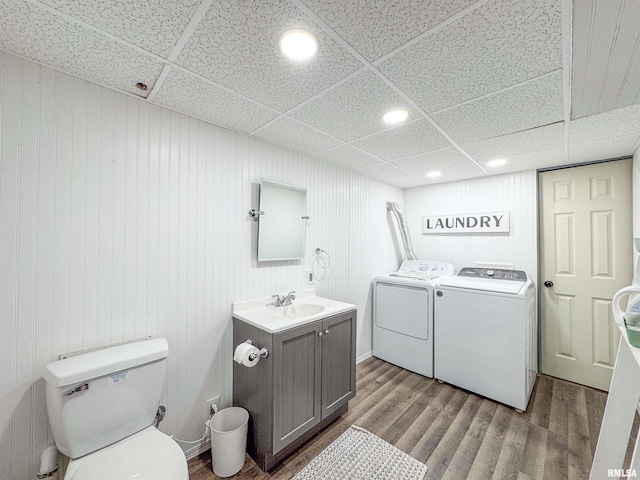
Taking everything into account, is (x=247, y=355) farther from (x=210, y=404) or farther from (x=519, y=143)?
(x=519, y=143)

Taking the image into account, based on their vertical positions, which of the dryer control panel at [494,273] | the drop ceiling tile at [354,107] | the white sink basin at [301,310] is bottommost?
the white sink basin at [301,310]

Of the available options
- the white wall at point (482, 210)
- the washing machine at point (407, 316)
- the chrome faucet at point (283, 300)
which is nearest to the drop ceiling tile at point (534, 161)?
the white wall at point (482, 210)

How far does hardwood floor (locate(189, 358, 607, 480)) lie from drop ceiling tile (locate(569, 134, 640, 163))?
215 cm

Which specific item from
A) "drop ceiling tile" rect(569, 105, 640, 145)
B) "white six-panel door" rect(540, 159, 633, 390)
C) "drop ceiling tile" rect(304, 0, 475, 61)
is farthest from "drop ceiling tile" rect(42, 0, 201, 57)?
"white six-panel door" rect(540, 159, 633, 390)

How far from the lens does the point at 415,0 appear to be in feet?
2.74

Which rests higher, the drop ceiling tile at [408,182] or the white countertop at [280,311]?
the drop ceiling tile at [408,182]

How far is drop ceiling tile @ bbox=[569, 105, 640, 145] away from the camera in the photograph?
151 centimetres

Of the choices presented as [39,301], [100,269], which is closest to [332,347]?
[100,269]

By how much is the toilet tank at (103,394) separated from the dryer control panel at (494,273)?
3010mm

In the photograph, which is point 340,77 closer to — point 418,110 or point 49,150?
point 418,110

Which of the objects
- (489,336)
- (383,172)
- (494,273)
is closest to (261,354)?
(489,336)

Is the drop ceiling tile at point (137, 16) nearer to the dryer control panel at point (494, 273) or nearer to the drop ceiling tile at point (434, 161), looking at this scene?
the drop ceiling tile at point (434, 161)

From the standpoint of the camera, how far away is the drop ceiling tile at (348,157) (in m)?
2.25

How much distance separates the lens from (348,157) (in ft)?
7.97
